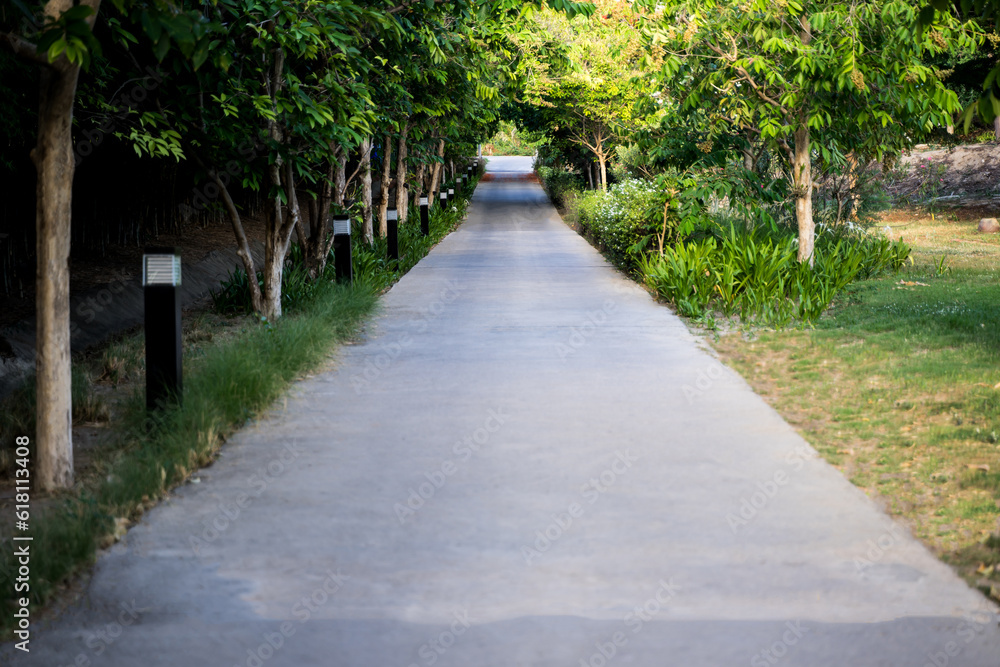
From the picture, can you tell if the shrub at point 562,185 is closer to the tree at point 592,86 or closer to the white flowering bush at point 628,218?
the tree at point 592,86

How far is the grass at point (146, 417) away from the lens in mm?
4316

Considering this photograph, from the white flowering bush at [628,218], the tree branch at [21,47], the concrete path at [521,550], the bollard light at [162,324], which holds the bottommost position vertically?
the concrete path at [521,550]

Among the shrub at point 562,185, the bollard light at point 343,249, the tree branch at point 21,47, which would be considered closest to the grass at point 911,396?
the tree branch at point 21,47

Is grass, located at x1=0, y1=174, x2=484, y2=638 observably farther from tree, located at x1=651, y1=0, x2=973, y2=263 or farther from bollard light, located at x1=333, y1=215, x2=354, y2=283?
tree, located at x1=651, y1=0, x2=973, y2=263

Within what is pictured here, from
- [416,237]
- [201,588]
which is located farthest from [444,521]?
[416,237]

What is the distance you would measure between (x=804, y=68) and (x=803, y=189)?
2.72m

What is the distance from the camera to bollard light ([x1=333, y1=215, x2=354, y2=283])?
41.8 ft

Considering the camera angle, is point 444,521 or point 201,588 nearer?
point 201,588

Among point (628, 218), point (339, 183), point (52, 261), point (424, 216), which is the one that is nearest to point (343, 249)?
point (339, 183)

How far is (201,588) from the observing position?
4.09 metres

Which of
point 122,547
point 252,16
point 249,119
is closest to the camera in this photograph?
point 122,547

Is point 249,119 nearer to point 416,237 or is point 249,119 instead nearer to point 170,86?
point 170,86

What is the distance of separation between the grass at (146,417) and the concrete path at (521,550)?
15cm

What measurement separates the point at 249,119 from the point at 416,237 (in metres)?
12.0
